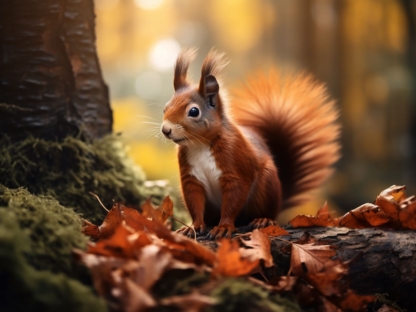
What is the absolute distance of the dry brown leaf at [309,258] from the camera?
129 centimetres

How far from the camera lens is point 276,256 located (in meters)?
1.41

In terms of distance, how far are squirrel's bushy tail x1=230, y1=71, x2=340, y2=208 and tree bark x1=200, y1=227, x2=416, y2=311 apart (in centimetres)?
61

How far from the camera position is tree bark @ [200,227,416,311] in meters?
1.46

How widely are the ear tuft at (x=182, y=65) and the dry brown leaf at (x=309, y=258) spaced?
81cm

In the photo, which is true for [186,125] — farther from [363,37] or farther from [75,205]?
[363,37]

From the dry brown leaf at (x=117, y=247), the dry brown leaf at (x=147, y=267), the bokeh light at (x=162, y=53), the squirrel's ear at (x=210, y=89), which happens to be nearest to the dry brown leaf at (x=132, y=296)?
the dry brown leaf at (x=147, y=267)

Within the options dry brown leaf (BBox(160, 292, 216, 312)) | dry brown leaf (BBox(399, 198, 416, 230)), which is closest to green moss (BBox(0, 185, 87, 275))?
dry brown leaf (BBox(160, 292, 216, 312))

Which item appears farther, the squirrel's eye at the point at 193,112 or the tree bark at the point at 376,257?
the squirrel's eye at the point at 193,112

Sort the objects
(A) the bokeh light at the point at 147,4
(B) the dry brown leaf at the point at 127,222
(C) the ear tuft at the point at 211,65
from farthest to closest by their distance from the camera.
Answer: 1. (A) the bokeh light at the point at 147,4
2. (C) the ear tuft at the point at 211,65
3. (B) the dry brown leaf at the point at 127,222

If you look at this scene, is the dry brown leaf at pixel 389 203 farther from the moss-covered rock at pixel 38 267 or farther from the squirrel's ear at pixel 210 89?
the moss-covered rock at pixel 38 267

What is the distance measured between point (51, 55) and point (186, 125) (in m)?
0.67

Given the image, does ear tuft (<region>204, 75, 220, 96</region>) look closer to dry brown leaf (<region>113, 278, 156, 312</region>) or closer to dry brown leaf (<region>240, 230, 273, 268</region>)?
dry brown leaf (<region>240, 230, 273, 268</region>)

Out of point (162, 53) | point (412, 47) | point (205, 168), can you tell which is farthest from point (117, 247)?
point (162, 53)

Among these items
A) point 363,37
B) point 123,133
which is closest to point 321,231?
point 123,133
